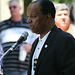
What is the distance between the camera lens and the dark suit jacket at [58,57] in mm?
2891

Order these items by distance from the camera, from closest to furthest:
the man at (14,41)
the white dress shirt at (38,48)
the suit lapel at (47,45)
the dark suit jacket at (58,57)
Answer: the dark suit jacket at (58,57) → the suit lapel at (47,45) → the white dress shirt at (38,48) → the man at (14,41)

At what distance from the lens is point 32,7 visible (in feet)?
→ 10.3

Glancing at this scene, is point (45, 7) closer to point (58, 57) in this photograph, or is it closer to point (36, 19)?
point (36, 19)

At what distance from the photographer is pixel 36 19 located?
3150mm

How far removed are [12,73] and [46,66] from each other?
12.2 feet

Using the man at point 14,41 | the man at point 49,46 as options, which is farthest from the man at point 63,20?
the man at point 49,46

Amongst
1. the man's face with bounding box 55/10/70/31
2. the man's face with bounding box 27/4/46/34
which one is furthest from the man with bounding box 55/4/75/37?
the man's face with bounding box 27/4/46/34

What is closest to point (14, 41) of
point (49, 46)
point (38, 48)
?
point (38, 48)

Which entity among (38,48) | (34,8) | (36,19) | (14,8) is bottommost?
(14,8)

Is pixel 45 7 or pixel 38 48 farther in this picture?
pixel 38 48

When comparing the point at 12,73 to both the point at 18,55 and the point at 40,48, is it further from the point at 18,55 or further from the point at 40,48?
the point at 40,48

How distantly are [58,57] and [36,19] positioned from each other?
0.50m

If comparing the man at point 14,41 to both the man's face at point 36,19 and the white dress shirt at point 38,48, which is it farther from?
the man's face at point 36,19

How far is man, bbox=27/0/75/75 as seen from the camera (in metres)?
2.90
